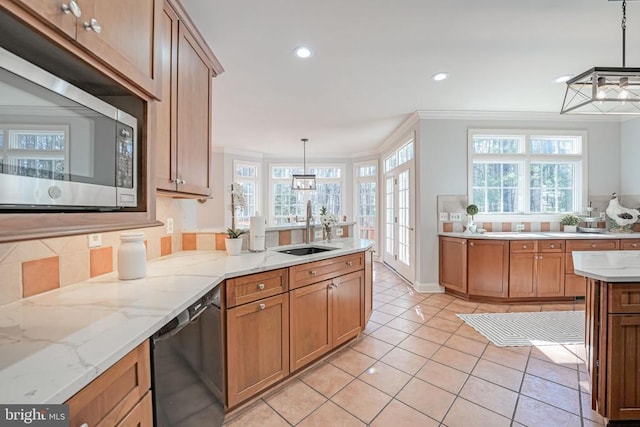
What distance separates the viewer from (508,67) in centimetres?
265

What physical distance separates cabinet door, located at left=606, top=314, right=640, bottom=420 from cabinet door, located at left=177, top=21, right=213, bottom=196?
2.56 m

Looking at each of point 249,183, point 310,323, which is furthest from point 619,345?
point 249,183

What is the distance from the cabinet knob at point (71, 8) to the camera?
0.70 m

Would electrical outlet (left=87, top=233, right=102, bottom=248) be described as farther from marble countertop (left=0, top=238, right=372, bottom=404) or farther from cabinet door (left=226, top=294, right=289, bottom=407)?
cabinet door (left=226, top=294, right=289, bottom=407)

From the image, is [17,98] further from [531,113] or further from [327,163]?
[327,163]

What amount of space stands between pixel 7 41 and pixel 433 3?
2142 millimetres


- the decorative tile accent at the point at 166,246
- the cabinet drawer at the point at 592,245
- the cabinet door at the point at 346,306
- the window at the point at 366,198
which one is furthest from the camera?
the window at the point at 366,198

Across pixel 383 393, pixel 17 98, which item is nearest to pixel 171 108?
pixel 17 98

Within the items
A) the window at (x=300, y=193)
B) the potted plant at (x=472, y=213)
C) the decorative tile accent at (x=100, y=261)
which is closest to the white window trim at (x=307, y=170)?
the window at (x=300, y=193)

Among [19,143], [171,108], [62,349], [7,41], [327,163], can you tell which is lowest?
[62,349]

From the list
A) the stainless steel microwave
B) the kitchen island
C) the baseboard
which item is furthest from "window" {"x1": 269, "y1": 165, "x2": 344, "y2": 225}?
the stainless steel microwave

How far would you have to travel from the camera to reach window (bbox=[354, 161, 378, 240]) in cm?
647

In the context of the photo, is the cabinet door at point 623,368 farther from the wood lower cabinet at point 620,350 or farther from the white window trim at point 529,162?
the white window trim at point 529,162

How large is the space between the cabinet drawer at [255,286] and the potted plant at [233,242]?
0.49 m
